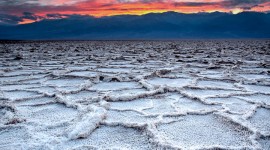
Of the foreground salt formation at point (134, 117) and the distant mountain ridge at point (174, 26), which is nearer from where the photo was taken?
the foreground salt formation at point (134, 117)

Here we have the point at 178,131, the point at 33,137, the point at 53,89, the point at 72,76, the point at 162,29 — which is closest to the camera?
the point at 33,137

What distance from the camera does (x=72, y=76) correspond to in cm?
344

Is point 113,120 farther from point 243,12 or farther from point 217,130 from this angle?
point 243,12

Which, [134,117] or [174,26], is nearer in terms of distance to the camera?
[134,117]

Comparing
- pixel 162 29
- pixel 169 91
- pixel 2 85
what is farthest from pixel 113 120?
pixel 162 29

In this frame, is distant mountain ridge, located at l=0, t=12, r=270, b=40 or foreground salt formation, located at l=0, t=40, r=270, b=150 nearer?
foreground salt formation, located at l=0, t=40, r=270, b=150

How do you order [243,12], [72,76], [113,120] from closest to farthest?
→ [113,120], [72,76], [243,12]

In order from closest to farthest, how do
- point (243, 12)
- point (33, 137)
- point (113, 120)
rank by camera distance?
point (33, 137) < point (113, 120) < point (243, 12)

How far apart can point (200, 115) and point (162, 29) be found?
168 m

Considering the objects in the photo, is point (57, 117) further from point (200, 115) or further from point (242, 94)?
point (242, 94)

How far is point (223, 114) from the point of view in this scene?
1870 mm

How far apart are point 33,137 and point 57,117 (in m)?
0.34

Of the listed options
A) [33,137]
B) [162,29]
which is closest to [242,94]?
[33,137]

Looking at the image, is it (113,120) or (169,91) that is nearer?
(113,120)
